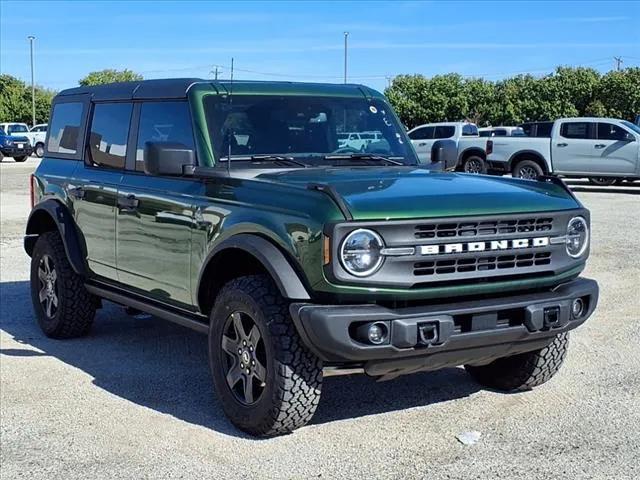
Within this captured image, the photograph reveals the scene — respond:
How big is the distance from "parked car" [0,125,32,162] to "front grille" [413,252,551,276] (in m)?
40.0

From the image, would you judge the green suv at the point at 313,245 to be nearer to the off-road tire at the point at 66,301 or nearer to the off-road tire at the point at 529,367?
the off-road tire at the point at 529,367

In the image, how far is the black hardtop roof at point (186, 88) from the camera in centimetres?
588

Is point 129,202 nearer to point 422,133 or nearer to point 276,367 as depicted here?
point 276,367

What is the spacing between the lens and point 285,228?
462 centimetres

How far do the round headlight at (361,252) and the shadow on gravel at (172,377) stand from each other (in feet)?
3.97

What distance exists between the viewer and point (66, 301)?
7055 mm

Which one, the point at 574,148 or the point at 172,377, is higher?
the point at 574,148

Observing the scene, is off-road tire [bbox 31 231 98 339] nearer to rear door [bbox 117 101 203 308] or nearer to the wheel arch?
rear door [bbox 117 101 203 308]

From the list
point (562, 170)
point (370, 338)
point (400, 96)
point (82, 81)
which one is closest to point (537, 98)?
point (400, 96)

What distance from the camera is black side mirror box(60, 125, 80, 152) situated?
723 cm

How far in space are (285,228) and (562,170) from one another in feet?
60.0

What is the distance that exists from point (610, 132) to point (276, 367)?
18.5m

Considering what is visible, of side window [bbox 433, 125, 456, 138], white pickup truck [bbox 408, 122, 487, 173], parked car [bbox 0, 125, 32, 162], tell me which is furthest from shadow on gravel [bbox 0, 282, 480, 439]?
parked car [bbox 0, 125, 32, 162]

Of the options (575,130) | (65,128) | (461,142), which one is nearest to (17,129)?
(461,142)
